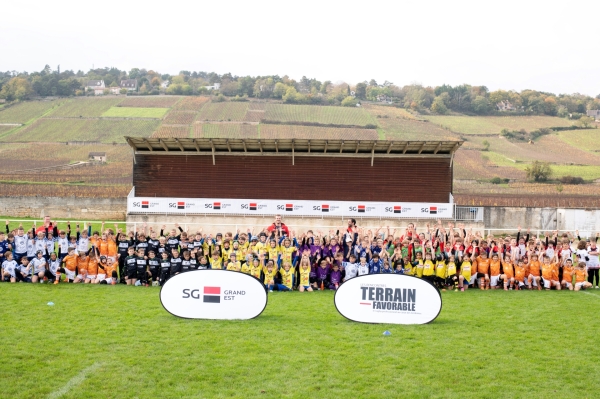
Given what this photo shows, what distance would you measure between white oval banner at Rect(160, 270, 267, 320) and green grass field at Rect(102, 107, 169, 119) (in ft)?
268

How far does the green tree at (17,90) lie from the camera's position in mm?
105562

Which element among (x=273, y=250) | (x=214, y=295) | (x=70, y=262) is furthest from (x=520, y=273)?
(x=70, y=262)

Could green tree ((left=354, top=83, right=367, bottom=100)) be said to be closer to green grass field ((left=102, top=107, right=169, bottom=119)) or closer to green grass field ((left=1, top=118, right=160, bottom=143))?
green grass field ((left=102, top=107, right=169, bottom=119))

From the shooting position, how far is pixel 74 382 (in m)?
7.29

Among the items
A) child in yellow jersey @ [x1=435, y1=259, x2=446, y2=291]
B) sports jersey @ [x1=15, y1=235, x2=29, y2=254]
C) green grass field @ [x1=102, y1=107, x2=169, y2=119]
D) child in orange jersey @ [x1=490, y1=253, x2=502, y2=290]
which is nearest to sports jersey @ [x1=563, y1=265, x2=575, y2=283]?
child in orange jersey @ [x1=490, y1=253, x2=502, y2=290]

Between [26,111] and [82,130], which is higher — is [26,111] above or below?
above

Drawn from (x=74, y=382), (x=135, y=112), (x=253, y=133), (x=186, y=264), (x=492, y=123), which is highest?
(x=135, y=112)

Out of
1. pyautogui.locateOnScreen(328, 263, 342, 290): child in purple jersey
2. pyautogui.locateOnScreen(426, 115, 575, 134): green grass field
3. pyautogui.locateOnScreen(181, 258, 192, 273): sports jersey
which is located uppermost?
pyautogui.locateOnScreen(426, 115, 575, 134): green grass field

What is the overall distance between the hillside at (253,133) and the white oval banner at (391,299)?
3093 cm

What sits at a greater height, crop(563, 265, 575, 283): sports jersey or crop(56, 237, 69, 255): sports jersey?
crop(56, 237, 69, 255): sports jersey

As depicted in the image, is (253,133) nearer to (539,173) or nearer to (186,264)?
(539,173)

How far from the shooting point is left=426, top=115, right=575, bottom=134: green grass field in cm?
9027

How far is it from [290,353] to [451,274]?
23.1 ft

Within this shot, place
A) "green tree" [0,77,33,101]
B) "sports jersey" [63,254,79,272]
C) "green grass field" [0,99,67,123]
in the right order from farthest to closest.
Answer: "green tree" [0,77,33,101], "green grass field" [0,99,67,123], "sports jersey" [63,254,79,272]
